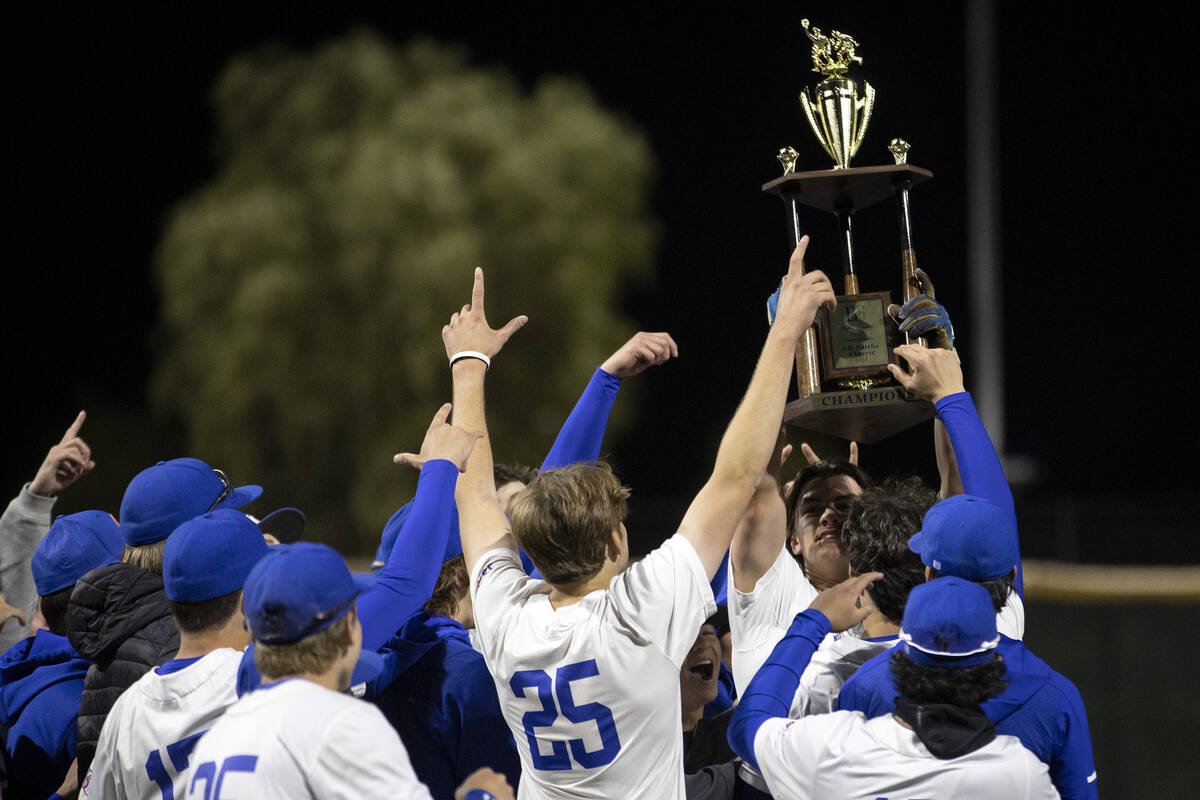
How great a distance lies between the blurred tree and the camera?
20.2 metres

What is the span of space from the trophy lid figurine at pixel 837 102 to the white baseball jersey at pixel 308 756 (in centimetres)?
279

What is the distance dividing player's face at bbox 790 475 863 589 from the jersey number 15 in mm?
1519

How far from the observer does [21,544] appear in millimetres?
4660

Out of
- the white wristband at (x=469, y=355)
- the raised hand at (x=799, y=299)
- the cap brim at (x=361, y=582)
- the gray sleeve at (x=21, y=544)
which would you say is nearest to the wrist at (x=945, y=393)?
the raised hand at (x=799, y=299)

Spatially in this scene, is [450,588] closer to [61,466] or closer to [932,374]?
[932,374]

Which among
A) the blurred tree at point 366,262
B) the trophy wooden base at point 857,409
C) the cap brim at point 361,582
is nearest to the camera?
the cap brim at point 361,582

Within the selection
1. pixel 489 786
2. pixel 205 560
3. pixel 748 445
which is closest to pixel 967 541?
pixel 748 445

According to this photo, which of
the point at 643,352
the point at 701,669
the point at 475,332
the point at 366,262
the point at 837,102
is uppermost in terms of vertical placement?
the point at 837,102

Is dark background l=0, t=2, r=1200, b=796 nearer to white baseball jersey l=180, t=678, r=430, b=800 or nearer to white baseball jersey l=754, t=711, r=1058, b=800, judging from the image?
white baseball jersey l=754, t=711, r=1058, b=800

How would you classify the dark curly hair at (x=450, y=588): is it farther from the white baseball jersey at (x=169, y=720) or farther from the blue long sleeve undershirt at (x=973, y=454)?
the blue long sleeve undershirt at (x=973, y=454)

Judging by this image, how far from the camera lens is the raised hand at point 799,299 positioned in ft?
10.2

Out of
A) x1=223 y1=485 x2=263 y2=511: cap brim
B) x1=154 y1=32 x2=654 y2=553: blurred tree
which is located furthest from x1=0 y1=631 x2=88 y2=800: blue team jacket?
x1=154 y1=32 x2=654 y2=553: blurred tree

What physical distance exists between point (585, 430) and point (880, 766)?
1.46m

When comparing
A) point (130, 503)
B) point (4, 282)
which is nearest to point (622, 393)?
point (4, 282)
